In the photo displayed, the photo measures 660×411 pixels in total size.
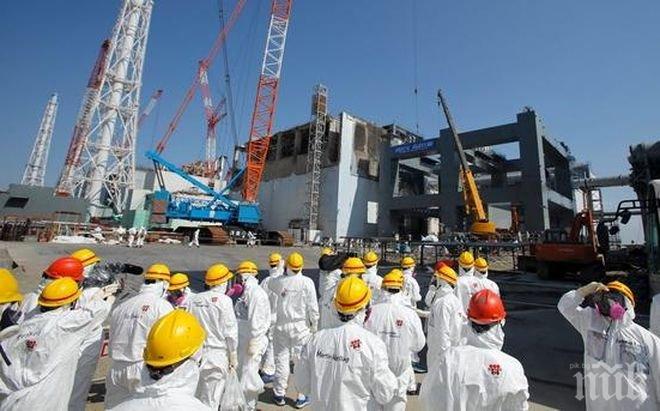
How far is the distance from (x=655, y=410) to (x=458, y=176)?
31955 millimetres

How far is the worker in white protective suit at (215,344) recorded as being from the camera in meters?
3.83

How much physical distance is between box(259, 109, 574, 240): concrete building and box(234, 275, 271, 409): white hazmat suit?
1163 inches

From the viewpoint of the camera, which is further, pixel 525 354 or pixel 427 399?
pixel 525 354

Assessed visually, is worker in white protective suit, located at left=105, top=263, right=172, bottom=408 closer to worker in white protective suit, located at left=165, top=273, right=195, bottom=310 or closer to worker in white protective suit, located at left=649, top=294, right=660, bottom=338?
worker in white protective suit, located at left=165, top=273, right=195, bottom=310

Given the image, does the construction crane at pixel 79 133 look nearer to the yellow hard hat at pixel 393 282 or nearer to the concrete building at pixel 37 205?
the concrete building at pixel 37 205

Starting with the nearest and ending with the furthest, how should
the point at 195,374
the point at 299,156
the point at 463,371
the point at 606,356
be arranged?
the point at 195,374 → the point at 463,371 → the point at 606,356 → the point at 299,156

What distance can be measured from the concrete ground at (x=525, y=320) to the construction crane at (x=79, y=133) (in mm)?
25503

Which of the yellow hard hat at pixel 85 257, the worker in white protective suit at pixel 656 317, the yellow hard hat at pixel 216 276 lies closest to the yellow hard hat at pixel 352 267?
the yellow hard hat at pixel 216 276

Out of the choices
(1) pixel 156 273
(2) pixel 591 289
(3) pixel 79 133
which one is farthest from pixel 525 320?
(3) pixel 79 133

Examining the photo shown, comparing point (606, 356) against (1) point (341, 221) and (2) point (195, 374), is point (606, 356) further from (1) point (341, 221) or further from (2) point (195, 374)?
(1) point (341, 221)

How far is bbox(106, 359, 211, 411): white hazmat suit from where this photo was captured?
1758 mm

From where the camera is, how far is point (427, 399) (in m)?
2.39

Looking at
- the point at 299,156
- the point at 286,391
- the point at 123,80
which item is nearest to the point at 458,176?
the point at 299,156

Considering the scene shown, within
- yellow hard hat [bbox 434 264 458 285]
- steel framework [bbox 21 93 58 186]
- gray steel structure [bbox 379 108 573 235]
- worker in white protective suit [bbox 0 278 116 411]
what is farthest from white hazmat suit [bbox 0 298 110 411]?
steel framework [bbox 21 93 58 186]
